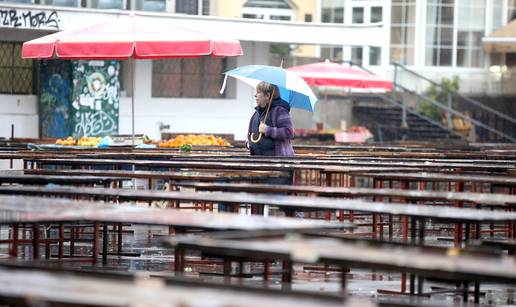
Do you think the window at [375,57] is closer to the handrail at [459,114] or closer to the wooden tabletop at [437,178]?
the handrail at [459,114]

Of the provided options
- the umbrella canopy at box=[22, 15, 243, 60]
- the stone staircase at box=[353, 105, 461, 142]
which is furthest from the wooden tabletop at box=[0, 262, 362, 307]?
the stone staircase at box=[353, 105, 461, 142]

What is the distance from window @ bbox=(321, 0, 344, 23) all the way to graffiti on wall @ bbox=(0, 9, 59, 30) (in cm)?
1495

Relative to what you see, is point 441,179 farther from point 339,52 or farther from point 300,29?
point 339,52

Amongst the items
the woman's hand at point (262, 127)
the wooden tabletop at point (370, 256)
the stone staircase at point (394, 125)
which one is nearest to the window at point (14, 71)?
the stone staircase at point (394, 125)

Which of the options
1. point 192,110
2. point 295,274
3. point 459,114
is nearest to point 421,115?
point 459,114

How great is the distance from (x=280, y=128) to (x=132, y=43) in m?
4.60

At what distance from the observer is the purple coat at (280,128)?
719 inches

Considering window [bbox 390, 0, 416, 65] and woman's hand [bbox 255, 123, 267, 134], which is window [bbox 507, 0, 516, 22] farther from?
woman's hand [bbox 255, 123, 267, 134]

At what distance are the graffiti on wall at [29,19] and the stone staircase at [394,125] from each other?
38.8 feet

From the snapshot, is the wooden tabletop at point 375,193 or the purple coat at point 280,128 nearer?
the wooden tabletop at point 375,193

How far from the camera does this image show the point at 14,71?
105 feet

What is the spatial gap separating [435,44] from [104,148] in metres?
26.2

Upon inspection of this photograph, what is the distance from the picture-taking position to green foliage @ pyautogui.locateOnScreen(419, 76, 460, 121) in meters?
42.1

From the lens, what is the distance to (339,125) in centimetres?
4181
